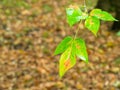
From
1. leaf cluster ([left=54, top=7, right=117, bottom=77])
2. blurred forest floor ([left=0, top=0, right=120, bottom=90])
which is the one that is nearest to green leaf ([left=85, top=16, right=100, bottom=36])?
leaf cluster ([left=54, top=7, right=117, bottom=77])

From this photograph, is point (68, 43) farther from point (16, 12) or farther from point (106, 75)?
point (16, 12)

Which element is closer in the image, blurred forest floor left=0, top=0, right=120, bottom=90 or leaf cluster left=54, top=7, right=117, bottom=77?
leaf cluster left=54, top=7, right=117, bottom=77

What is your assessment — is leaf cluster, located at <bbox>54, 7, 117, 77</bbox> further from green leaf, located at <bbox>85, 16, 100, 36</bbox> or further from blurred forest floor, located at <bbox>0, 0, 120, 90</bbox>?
blurred forest floor, located at <bbox>0, 0, 120, 90</bbox>

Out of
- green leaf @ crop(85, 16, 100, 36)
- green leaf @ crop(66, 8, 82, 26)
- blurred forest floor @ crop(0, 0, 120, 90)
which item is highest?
green leaf @ crop(66, 8, 82, 26)

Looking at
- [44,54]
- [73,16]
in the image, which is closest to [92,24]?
[73,16]

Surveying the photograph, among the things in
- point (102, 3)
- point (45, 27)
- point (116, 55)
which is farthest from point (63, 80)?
point (102, 3)

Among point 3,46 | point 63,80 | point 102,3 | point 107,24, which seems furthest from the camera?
point 107,24

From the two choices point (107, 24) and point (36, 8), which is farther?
point (36, 8)
